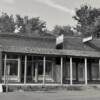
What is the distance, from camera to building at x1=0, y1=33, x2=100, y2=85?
93.0ft

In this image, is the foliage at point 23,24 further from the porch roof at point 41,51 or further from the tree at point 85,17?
the porch roof at point 41,51

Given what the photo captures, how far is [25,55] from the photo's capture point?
28.0 metres

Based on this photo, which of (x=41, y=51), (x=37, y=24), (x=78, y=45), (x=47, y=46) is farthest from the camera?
(x=37, y=24)

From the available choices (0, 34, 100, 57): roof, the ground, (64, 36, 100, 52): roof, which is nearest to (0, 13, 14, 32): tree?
(64, 36, 100, 52): roof

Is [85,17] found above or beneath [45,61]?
above

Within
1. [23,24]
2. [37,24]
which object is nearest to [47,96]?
[37,24]

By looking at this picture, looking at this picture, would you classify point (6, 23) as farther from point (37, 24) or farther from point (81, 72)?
point (81, 72)

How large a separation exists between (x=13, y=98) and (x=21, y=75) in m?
12.5

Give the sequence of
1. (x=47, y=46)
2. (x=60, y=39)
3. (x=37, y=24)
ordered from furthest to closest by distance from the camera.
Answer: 1. (x=37, y=24)
2. (x=60, y=39)
3. (x=47, y=46)

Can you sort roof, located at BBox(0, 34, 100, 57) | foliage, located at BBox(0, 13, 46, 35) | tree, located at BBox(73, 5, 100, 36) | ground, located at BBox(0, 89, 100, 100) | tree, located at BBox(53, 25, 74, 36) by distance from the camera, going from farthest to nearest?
1. foliage, located at BBox(0, 13, 46, 35)
2. tree, located at BBox(53, 25, 74, 36)
3. tree, located at BBox(73, 5, 100, 36)
4. roof, located at BBox(0, 34, 100, 57)
5. ground, located at BBox(0, 89, 100, 100)

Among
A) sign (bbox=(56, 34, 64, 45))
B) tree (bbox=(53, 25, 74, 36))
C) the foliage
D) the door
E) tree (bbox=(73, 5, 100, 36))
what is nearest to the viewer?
the door

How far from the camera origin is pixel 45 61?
101ft

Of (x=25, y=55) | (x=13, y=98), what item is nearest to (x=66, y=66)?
(x=25, y=55)

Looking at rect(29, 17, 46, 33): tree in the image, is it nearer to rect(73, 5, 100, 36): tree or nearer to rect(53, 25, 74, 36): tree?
rect(53, 25, 74, 36): tree
